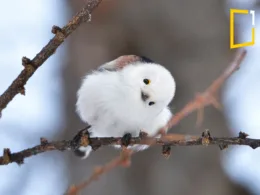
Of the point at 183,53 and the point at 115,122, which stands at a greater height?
the point at 183,53

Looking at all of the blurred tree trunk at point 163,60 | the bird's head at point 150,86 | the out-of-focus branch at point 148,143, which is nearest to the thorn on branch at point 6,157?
the out-of-focus branch at point 148,143

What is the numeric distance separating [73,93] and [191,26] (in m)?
0.31

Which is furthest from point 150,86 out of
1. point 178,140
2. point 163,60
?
point 163,60

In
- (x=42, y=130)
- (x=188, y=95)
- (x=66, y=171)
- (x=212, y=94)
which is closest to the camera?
(x=212, y=94)

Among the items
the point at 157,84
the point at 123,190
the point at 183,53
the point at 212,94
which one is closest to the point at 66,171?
the point at 123,190

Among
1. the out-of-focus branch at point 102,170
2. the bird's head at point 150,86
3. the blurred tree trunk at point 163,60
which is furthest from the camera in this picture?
the blurred tree trunk at point 163,60

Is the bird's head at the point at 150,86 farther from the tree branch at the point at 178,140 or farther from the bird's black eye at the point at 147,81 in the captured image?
the tree branch at the point at 178,140

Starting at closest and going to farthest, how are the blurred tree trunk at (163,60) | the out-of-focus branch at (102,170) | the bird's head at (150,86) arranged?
the out-of-focus branch at (102,170) → the bird's head at (150,86) → the blurred tree trunk at (163,60)

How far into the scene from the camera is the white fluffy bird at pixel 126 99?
0.56 meters

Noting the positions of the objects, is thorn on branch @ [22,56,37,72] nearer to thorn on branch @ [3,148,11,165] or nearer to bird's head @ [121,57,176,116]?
thorn on branch @ [3,148,11,165]

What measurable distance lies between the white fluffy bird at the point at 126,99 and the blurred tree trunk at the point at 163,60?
36cm

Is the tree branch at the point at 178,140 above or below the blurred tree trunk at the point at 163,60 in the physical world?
below

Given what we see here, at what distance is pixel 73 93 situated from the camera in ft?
3.51

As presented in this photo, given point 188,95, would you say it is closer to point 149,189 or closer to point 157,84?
point 149,189
